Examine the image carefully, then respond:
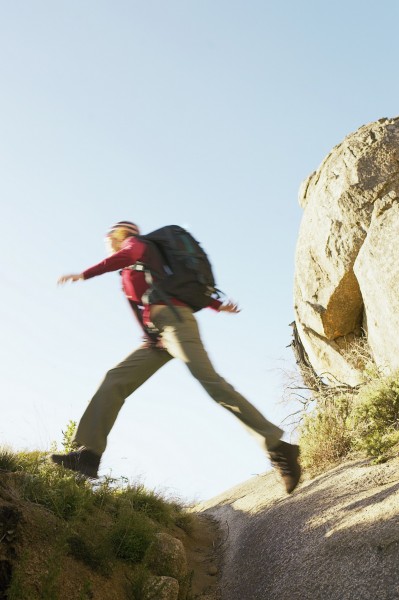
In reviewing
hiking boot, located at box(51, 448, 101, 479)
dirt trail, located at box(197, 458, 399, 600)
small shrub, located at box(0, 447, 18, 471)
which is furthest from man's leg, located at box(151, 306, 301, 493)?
small shrub, located at box(0, 447, 18, 471)

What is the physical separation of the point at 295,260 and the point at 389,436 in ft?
20.3

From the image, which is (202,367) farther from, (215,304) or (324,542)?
(324,542)

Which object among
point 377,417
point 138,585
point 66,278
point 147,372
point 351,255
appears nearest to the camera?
point 138,585

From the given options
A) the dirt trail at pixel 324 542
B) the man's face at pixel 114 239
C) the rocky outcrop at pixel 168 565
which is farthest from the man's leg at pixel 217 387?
the rocky outcrop at pixel 168 565

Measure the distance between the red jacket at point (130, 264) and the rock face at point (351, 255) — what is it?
4933mm

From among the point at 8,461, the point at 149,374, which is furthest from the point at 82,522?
the point at 149,374

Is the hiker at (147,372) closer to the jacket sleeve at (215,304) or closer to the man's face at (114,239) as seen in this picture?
the jacket sleeve at (215,304)

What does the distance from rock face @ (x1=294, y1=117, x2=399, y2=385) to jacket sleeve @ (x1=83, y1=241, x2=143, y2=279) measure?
5059 millimetres

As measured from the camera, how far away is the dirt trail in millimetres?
3730

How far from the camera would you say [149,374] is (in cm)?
471

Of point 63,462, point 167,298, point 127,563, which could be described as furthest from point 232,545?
point 167,298

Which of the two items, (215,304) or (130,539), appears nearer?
(130,539)

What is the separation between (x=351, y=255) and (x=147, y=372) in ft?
21.2

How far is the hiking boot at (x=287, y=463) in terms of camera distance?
426 centimetres
